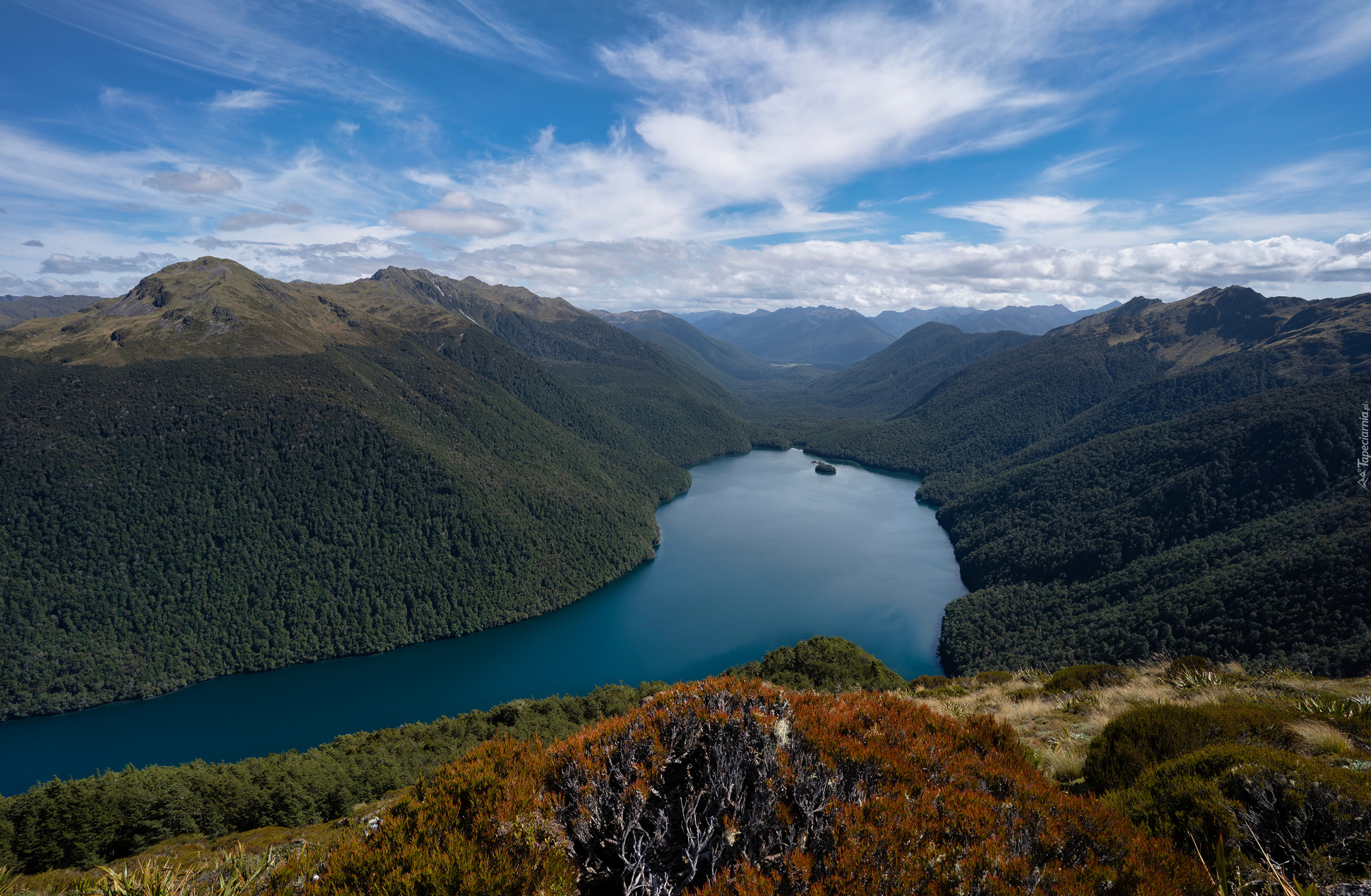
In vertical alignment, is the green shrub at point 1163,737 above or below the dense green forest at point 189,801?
above

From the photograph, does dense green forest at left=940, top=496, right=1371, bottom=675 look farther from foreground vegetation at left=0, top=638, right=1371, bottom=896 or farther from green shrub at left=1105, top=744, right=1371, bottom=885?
green shrub at left=1105, top=744, right=1371, bottom=885

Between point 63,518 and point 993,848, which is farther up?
point 993,848

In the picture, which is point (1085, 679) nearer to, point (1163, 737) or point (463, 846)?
point (1163, 737)

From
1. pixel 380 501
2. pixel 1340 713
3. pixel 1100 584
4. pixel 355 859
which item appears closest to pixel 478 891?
pixel 355 859

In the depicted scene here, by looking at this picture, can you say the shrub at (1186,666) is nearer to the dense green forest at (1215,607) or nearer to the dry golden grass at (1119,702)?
the dry golden grass at (1119,702)

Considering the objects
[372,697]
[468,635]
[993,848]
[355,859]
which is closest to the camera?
[993,848]

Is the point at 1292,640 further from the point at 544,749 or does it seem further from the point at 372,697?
the point at 372,697

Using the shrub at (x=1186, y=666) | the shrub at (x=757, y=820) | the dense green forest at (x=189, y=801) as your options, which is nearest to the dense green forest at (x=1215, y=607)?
the shrub at (x=1186, y=666)
